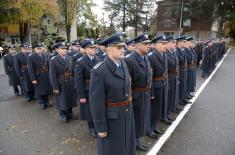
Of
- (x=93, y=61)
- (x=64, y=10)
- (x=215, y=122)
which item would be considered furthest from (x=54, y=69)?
(x=64, y=10)

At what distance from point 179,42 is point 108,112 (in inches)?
171

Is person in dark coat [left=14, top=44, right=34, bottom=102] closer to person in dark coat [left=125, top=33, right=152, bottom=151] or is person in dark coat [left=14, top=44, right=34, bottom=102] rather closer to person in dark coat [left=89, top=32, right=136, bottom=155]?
person in dark coat [left=125, top=33, right=152, bottom=151]

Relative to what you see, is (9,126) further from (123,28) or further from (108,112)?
(123,28)

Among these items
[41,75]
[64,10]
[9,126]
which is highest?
[64,10]

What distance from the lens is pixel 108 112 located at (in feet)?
11.4

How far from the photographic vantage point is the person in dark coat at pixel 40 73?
24.8 ft

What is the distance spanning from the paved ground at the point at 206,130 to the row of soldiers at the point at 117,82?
0.41 m

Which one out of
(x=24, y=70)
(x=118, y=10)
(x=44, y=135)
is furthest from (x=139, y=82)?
(x=118, y=10)

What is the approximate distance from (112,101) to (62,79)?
308cm

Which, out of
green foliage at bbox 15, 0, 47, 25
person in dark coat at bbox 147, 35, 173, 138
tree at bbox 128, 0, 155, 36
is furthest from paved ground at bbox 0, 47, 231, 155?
tree at bbox 128, 0, 155, 36

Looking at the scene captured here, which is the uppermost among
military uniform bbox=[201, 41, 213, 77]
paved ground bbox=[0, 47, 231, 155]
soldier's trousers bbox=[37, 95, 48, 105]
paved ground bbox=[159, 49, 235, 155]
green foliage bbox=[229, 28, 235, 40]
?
green foliage bbox=[229, 28, 235, 40]

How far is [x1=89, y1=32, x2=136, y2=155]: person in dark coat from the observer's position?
3361 millimetres

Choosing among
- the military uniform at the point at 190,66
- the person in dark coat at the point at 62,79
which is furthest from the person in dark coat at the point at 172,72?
the person in dark coat at the point at 62,79

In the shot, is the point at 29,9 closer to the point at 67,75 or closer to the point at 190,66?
the point at 67,75
